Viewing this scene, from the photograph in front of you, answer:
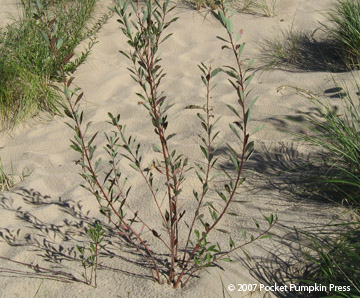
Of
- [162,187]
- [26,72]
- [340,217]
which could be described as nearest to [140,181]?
[162,187]

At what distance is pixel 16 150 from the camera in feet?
9.86

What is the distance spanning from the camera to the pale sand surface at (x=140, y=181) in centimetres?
196

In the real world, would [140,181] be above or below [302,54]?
below

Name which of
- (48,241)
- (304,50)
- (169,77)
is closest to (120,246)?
(48,241)

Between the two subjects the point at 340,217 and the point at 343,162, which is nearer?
the point at 340,217

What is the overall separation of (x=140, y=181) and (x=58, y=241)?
62 cm

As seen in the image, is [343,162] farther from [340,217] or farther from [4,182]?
[4,182]

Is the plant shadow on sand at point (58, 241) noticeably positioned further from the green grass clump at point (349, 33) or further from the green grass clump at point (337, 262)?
the green grass clump at point (349, 33)

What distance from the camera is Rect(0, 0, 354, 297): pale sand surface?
1956mm

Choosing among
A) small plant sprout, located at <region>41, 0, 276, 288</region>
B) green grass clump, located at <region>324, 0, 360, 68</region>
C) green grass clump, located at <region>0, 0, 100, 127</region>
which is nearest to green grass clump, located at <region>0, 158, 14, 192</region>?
small plant sprout, located at <region>41, 0, 276, 288</region>

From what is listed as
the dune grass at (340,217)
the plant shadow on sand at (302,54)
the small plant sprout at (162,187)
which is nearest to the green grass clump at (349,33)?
the plant shadow on sand at (302,54)

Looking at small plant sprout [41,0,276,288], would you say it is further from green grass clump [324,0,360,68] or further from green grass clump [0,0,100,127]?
green grass clump [324,0,360,68]

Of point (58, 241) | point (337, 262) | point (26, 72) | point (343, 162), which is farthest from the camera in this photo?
point (26, 72)

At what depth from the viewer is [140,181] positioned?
2.62m
